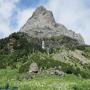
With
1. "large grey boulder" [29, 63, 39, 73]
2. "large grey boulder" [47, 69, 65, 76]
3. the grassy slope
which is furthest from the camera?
"large grey boulder" [29, 63, 39, 73]

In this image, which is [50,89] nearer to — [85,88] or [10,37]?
[85,88]

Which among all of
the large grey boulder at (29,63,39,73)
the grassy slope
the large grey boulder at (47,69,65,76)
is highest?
the large grey boulder at (29,63,39,73)

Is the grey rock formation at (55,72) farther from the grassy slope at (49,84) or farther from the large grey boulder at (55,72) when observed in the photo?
the grassy slope at (49,84)

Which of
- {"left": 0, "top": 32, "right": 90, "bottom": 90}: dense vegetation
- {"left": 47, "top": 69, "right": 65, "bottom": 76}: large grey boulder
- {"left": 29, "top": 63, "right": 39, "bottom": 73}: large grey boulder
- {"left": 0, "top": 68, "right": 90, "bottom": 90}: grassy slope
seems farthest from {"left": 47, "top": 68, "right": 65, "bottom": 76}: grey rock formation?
{"left": 29, "top": 63, "right": 39, "bottom": 73}: large grey boulder

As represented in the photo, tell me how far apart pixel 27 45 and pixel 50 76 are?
67970mm

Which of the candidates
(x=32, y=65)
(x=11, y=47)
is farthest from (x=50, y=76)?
(x=11, y=47)

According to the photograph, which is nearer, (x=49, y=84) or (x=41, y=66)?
(x=49, y=84)

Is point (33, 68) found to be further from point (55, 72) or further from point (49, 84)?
point (49, 84)

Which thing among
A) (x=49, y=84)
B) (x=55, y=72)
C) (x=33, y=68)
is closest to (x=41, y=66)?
(x=33, y=68)

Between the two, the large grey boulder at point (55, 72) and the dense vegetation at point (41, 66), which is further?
the large grey boulder at point (55, 72)

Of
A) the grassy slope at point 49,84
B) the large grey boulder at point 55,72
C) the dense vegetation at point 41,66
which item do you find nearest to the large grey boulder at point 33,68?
the dense vegetation at point 41,66

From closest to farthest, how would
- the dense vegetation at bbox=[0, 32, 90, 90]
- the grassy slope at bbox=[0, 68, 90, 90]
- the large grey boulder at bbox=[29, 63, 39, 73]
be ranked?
the grassy slope at bbox=[0, 68, 90, 90], the dense vegetation at bbox=[0, 32, 90, 90], the large grey boulder at bbox=[29, 63, 39, 73]

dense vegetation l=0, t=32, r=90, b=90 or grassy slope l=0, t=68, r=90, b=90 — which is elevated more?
dense vegetation l=0, t=32, r=90, b=90

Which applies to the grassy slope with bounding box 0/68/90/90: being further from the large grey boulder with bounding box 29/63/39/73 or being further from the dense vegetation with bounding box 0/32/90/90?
the large grey boulder with bounding box 29/63/39/73
